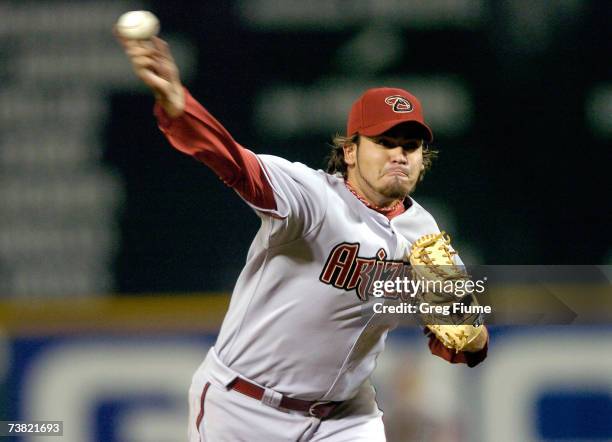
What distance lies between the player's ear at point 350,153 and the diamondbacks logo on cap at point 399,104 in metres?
0.12

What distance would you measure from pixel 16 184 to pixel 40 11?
0.46 metres

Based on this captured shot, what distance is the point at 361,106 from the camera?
2.22 m

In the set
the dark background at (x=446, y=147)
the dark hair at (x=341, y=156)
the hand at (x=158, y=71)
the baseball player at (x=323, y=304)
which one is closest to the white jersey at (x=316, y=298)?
the baseball player at (x=323, y=304)

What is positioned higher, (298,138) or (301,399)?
(298,138)

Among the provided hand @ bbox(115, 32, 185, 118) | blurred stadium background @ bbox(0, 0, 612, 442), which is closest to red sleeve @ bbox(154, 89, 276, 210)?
hand @ bbox(115, 32, 185, 118)

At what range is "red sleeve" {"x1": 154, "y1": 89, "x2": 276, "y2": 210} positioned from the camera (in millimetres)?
1621

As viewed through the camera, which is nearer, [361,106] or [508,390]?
[361,106]

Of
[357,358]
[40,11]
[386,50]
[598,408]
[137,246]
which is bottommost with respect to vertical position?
[598,408]

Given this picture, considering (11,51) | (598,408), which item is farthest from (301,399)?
(11,51)

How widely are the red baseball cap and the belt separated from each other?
22.2 inches

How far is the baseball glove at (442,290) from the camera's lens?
2.17 meters

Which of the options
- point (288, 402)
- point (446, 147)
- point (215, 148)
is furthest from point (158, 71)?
point (446, 147)

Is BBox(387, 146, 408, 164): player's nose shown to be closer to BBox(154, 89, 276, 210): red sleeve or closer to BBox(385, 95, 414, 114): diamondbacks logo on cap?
BBox(385, 95, 414, 114): diamondbacks logo on cap

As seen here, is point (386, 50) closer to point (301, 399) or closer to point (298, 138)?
point (298, 138)
